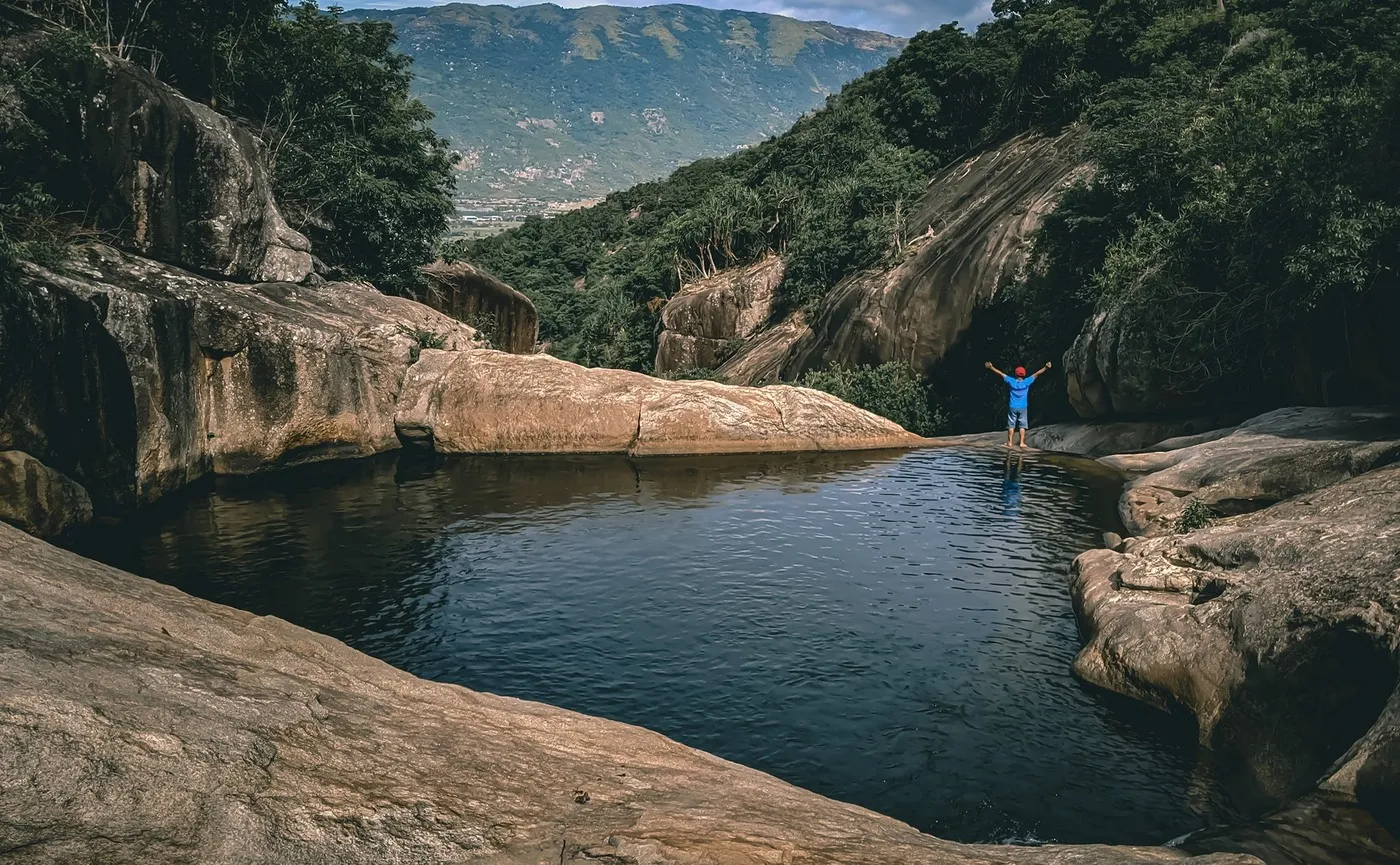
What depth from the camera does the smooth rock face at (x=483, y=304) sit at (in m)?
47.6

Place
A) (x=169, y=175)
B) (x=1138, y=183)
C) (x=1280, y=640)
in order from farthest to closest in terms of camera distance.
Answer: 1. (x=1138, y=183)
2. (x=169, y=175)
3. (x=1280, y=640)

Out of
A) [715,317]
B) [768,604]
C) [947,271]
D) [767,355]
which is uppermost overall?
[947,271]

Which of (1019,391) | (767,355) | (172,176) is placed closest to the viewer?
(172,176)

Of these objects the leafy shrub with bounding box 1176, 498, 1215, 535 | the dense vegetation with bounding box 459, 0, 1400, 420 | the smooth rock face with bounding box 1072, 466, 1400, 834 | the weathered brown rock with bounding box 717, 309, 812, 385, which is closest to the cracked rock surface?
the smooth rock face with bounding box 1072, 466, 1400, 834

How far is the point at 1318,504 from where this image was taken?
13.8 metres

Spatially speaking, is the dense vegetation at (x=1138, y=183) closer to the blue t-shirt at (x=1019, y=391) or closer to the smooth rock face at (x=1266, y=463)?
the smooth rock face at (x=1266, y=463)

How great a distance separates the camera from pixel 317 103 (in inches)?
1677

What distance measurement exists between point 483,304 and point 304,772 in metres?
46.1

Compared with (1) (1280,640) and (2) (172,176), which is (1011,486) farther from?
(2) (172,176)

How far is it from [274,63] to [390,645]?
1366 inches

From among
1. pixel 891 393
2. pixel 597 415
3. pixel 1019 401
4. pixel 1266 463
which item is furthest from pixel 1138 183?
pixel 597 415

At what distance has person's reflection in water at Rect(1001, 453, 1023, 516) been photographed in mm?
23609

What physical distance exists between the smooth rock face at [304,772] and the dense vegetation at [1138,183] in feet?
66.6

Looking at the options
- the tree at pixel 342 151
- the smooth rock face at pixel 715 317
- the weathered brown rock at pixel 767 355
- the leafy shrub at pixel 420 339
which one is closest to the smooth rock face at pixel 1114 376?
the weathered brown rock at pixel 767 355
